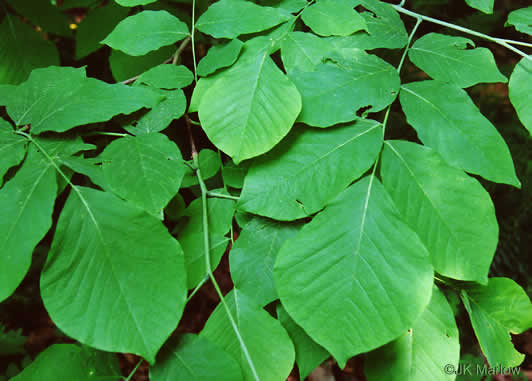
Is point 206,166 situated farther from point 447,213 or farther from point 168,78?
point 447,213

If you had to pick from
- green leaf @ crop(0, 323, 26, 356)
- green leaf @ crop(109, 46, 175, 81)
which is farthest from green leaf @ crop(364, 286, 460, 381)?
green leaf @ crop(0, 323, 26, 356)

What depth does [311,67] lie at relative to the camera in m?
0.76

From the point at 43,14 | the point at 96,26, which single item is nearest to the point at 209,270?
the point at 96,26

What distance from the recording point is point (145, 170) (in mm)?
635

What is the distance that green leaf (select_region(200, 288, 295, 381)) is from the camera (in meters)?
0.63

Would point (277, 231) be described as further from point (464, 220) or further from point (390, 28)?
point (390, 28)

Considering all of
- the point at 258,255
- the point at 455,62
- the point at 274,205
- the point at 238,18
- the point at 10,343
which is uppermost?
the point at 238,18

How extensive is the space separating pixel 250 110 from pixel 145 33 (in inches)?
12.8

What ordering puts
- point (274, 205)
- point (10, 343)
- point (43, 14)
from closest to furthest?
point (274, 205) < point (43, 14) < point (10, 343)

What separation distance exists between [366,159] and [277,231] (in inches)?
7.8

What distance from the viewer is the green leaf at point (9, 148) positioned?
635mm

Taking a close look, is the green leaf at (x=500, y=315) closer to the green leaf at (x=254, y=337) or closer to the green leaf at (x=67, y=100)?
the green leaf at (x=254, y=337)

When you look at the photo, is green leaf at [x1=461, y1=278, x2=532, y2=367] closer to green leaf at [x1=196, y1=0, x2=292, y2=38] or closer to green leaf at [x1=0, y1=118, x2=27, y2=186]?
green leaf at [x1=196, y1=0, x2=292, y2=38]

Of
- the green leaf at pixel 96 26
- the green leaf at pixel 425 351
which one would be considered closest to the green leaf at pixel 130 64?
the green leaf at pixel 96 26
